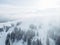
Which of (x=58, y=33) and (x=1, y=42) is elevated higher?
(x=58, y=33)

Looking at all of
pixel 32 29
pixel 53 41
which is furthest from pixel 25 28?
pixel 53 41

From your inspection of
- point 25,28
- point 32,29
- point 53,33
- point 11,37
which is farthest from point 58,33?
point 11,37

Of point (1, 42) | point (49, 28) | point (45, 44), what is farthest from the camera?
point (1, 42)

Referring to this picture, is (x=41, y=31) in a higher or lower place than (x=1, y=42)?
higher

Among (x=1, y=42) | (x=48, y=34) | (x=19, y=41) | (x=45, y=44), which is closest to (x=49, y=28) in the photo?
(x=48, y=34)

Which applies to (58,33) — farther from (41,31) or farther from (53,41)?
(41,31)

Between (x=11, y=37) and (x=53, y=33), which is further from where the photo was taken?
(x=11, y=37)

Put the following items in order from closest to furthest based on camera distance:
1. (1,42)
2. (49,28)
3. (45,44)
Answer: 1. (45,44)
2. (49,28)
3. (1,42)

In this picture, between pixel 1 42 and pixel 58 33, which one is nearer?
pixel 58 33

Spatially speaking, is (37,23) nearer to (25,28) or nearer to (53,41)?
(25,28)
